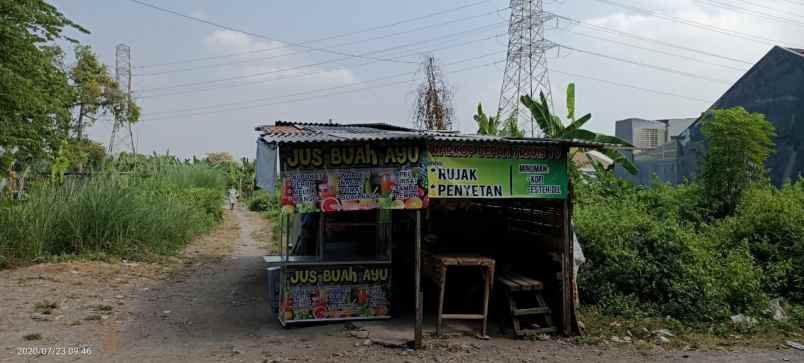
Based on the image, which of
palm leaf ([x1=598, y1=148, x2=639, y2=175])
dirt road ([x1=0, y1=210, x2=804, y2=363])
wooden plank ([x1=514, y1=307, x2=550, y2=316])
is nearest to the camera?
dirt road ([x1=0, y1=210, x2=804, y2=363])

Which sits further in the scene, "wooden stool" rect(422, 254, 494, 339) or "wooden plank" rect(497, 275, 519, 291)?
"wooden plank" rect(497, 275, 519, 291)

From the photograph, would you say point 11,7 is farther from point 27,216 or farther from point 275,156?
point 275,156

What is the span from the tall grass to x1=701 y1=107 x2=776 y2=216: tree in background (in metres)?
A: 10.8

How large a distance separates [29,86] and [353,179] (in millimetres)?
7907

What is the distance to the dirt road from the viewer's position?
18.2 ft

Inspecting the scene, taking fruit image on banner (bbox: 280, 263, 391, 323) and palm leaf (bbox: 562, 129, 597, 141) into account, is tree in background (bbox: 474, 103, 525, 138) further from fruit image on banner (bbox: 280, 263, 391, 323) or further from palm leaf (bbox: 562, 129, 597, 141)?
fruit image on banner (bbox: 280, 263, 391, 323)

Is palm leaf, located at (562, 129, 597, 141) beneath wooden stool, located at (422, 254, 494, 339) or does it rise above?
above

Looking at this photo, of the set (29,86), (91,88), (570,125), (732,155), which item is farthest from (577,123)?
(91,88)

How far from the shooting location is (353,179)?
237 inches

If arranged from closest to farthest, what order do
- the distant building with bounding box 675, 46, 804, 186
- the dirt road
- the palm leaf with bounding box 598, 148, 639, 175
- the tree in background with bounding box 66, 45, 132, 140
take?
1. the dirt road
2. the palm leaf with bounding box 598, 148, 639, 175
3. the distant building with bounding box 675, 46, 804, 186
4. the tree in background with bounding box 66, 45, 132, 140

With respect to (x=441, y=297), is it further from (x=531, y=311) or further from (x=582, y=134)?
(x=582, y=134)

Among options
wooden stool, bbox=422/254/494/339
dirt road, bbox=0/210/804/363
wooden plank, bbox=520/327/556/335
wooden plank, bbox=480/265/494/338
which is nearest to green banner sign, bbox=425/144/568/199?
wooden stool, bbox=422/254/494/339

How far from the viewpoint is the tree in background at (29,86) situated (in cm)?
1012

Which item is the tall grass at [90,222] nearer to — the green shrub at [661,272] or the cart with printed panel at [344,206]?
the cart with printed panel at [344,206]
